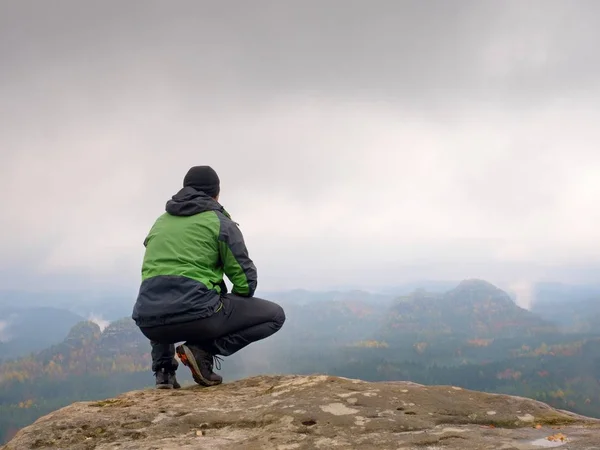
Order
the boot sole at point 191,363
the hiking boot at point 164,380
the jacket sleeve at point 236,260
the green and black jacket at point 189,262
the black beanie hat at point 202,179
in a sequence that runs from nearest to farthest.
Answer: the green and black jacket at point 189,262
the jacket sleeve at point 236,260
the boot sole at point 191,363
the black beanie hat at point 202,179
the hiking boot at point 164,380

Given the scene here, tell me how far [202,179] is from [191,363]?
366cm

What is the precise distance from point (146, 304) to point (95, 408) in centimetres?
187

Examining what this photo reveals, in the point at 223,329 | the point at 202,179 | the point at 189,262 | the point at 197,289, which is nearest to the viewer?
the point at 197,289

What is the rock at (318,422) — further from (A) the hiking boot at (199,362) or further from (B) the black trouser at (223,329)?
(B) the black trouser at (223,329)

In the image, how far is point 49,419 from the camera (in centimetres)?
675

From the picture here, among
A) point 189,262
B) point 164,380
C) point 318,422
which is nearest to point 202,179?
point 189,262

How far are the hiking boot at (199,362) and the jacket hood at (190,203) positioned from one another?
2.63m

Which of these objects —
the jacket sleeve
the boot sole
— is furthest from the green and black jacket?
the boot sole

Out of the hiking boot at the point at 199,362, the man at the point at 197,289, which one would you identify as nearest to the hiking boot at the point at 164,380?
the man at the point at 197,289

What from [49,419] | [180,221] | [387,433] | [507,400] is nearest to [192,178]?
[180,221]

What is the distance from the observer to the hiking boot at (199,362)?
875cm

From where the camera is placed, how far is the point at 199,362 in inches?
350

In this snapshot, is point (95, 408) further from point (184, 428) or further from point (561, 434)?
point (561, 434)

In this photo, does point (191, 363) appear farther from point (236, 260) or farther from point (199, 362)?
point (236, 260)
